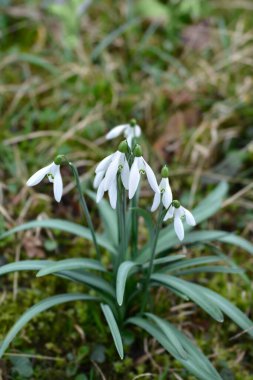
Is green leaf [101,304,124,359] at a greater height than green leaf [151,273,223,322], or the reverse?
green leaf [101,304,124,359]

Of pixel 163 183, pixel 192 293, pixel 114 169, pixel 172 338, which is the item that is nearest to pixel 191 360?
pixel 172 338

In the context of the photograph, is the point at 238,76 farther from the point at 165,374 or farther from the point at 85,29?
the point at 165,374

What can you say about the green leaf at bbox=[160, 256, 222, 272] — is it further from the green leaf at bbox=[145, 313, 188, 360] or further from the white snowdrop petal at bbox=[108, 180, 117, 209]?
the white snowdrop petal at bbox=[108, 180, 117, 209]

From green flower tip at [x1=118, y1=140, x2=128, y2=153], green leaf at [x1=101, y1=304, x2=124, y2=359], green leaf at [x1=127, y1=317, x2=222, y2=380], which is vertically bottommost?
green leaf at [x1=127, y1=317, x2=222, y2=380]

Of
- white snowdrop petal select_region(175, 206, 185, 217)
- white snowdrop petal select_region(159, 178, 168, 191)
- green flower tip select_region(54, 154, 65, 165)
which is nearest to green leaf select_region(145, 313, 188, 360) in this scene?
white snowdrop petal select_region(175, 206, 185, 217)

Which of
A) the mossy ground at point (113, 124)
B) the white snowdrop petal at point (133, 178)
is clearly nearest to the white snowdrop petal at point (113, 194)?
the white snowdrop petal at point (133, 178)

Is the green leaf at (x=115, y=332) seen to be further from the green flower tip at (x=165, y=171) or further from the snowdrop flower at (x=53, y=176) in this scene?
the green flower tip at (x=165, y=171)

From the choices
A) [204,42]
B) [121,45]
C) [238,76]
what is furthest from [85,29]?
[238,76]

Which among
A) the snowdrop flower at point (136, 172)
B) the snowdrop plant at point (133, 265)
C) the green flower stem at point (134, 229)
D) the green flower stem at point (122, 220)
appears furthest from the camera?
the green flower stem at point (134, 229)
